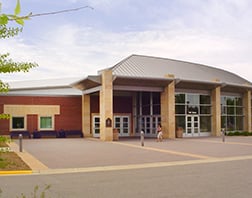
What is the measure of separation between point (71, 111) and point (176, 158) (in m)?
20.8

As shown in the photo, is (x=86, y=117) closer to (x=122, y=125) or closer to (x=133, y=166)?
(x=122, y=125)

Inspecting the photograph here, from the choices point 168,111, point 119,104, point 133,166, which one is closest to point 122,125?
point 119,104

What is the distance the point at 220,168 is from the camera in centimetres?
1386

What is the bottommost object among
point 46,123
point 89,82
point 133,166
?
point 133,166

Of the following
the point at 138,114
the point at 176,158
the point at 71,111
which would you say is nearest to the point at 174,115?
the point at 138,114

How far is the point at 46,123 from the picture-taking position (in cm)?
3553

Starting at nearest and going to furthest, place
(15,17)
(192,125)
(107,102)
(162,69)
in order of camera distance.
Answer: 1. (15,17)
2. (107,102)
3. (192,125)
4. (162,69)

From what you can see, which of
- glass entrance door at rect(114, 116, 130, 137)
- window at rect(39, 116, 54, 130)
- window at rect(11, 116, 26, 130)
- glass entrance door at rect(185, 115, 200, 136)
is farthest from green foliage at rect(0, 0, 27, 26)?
glass entrance door at rect(114, 116, 130, 137)

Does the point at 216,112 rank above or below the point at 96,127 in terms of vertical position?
above

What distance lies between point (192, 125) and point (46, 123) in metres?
14.7

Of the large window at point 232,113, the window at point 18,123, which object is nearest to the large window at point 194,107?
the large window at point 232,113

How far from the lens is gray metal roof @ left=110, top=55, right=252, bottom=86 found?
34.9 metres

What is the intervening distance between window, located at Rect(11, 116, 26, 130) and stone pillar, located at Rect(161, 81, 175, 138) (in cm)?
1334

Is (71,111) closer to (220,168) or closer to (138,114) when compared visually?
(138,114)
